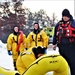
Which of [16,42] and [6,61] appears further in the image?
[6,61]

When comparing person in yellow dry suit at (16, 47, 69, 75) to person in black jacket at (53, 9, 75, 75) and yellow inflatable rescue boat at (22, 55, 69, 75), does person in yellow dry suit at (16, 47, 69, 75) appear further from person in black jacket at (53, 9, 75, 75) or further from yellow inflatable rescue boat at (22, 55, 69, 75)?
person in black jacket at (53, 9, 75, 75)

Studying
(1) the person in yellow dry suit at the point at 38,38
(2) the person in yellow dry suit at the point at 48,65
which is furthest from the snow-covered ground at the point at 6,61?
(2) the person in yellow dry suit at the point at 48,65

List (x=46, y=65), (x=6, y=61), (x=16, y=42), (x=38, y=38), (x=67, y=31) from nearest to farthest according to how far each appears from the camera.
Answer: (x=46, y=65)
(x=67, y=31)
(x=38, y=38)
(x=16, y=42)
(x=6, y=61)

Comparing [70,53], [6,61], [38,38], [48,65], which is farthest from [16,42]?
[48,65]

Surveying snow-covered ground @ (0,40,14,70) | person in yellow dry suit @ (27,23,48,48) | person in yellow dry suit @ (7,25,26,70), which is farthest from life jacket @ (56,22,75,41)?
snow-covered ground @ (0,40,14,70)

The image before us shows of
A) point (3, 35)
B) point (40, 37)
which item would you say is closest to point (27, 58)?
point (40, 37)

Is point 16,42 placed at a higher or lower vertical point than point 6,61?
higher

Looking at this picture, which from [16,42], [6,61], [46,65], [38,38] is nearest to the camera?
[46,65]

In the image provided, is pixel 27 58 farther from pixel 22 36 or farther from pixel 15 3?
pixel 15 3

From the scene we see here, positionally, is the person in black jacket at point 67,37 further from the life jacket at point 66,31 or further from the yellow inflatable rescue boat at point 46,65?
the yellow inflatable rescue boat at point 46,65

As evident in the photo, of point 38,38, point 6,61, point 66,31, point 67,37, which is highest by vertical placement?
point 66,31

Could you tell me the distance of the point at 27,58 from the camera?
170 inches

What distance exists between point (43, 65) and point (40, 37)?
3.87 metres

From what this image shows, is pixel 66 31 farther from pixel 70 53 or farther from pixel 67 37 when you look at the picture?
pixel 70 53
